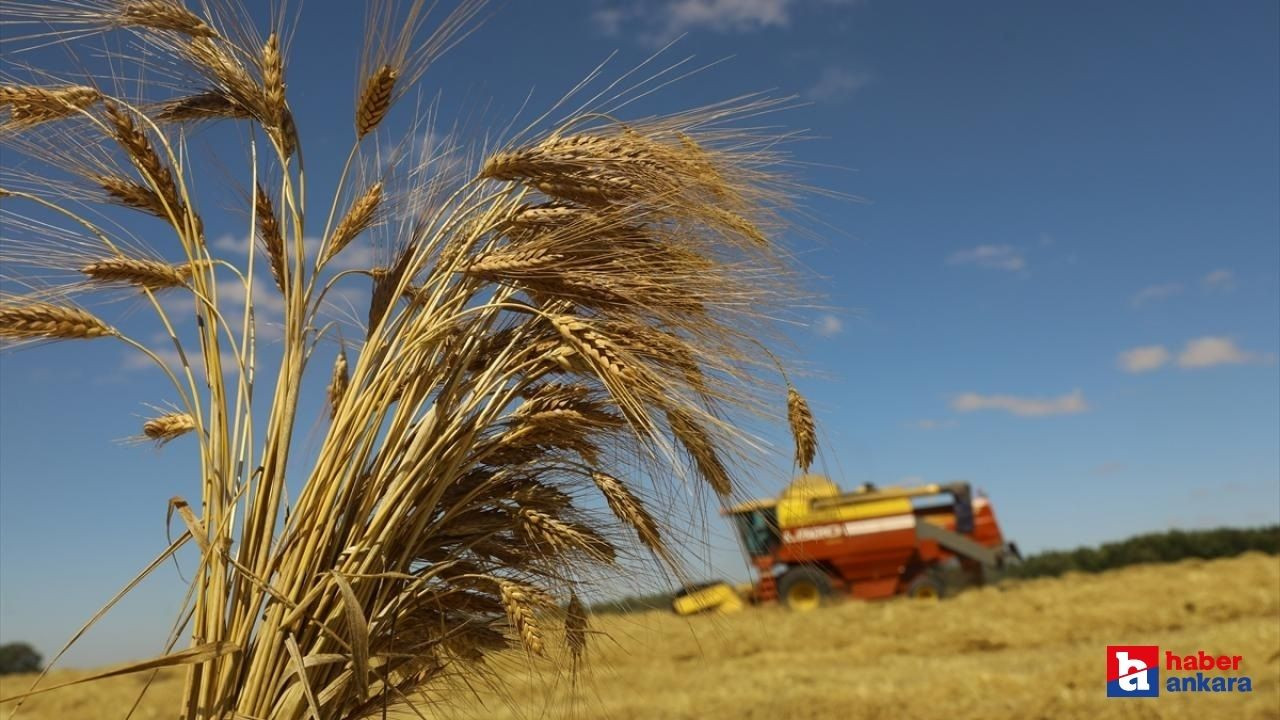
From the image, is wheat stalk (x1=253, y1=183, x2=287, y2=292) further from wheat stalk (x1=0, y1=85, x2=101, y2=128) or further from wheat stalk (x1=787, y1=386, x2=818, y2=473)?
wheat stalk (x1=787, y1=386, x2=818, y2=473)

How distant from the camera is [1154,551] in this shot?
12078mm

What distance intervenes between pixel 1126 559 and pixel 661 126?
12.9 meters

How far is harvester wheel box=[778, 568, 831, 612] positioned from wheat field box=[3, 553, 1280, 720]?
2445 mm

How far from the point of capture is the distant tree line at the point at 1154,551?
11.4m

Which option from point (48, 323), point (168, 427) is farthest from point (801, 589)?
point (48, 323)

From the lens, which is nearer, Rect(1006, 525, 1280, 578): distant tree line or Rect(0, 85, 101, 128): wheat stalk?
Rect(0, 85, 101, 128): wheat stalk

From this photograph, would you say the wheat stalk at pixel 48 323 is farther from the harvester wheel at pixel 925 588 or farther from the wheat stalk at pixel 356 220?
the harvester wheel at pixel 925 588

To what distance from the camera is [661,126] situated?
1326mm

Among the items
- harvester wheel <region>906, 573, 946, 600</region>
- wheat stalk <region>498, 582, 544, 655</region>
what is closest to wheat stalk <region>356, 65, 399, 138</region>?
wheat stalk <region>498, 582, 544, 655</region>

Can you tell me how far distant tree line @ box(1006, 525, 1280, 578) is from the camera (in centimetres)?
1144

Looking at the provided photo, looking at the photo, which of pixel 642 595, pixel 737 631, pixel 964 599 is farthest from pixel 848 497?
pixel 642 595

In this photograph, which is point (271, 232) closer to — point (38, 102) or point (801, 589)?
point (38, 102)

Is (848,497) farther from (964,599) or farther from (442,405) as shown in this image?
(442,405)

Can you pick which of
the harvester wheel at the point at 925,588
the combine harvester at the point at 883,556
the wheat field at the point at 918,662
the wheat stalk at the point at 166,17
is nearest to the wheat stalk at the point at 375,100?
the wheat stalk at the point at 166,17
